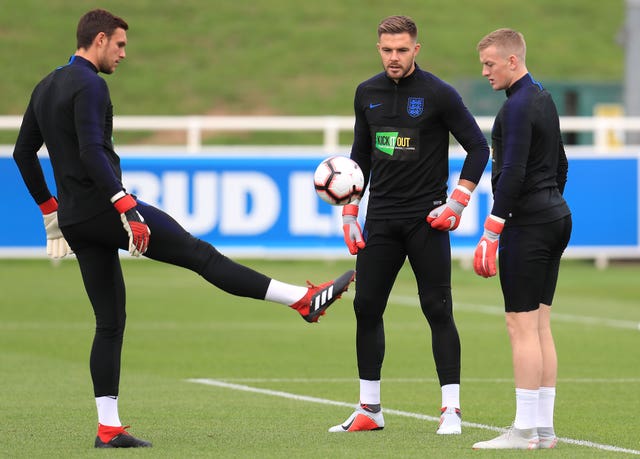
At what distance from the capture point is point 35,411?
10.2m

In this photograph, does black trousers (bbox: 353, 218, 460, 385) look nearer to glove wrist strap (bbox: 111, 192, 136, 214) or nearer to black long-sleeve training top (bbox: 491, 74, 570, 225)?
black long-sleeve training top (bbox: 491, 74, 570, 225)

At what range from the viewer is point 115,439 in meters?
8.64

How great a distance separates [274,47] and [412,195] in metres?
39.5

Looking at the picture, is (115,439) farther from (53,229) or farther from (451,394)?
(451,394)

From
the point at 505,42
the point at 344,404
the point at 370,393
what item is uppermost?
the point at 505,42

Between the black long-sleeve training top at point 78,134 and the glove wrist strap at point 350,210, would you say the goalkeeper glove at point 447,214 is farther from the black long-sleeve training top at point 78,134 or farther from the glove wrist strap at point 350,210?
the black long-sleeve training top at point 78,134

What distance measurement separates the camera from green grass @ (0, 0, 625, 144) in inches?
1734

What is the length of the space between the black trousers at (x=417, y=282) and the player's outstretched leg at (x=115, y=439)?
4.95 feet

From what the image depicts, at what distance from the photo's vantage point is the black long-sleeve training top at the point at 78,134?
837 centimetres

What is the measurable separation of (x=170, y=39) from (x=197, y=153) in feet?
90.8

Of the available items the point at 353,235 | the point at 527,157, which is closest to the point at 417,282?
the point at 353,235

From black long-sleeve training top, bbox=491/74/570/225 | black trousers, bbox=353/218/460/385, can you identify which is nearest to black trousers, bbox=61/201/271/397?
black trousers, bbox=353/218/460/385

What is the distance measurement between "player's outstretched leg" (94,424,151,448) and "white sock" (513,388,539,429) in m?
2.07

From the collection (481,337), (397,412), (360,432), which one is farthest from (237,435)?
(481,337)
